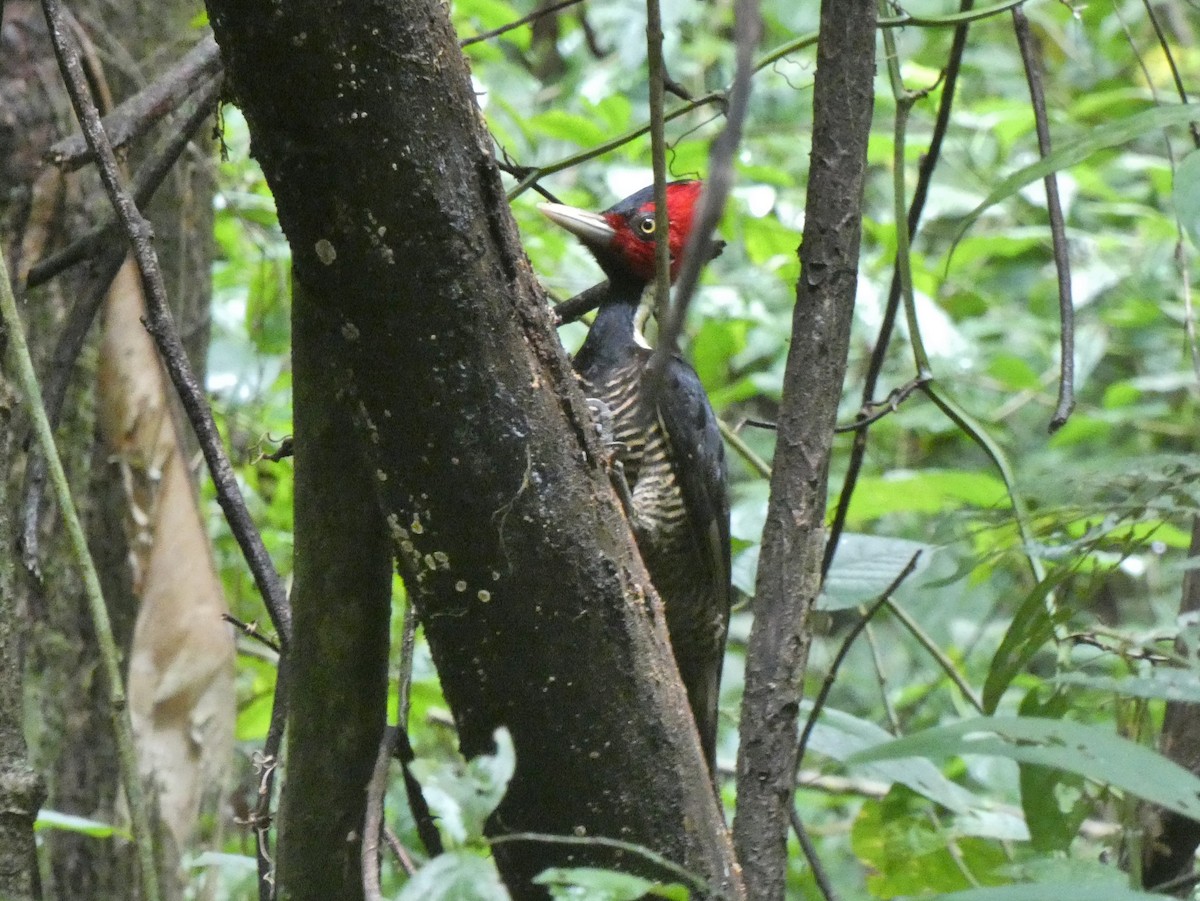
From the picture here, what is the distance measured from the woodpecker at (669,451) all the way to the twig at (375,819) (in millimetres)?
1120

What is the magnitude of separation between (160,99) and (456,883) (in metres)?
1.12

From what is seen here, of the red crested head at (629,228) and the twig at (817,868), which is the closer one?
the twig at (817,868)

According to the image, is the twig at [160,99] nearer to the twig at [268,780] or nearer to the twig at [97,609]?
the twig at [97,609]

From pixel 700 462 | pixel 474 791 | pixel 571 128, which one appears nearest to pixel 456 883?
pixel 474 791

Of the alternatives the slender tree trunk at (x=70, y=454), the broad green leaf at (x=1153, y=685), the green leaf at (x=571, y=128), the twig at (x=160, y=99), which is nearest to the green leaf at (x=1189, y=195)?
the broad green leaf at (x=1153, y=685)

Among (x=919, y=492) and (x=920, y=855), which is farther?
(x=919, y=492)

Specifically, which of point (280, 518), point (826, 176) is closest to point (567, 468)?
point (826, 176)

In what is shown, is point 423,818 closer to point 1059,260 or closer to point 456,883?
point 456,883

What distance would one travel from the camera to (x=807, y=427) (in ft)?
4.28

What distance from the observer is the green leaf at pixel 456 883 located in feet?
2.53

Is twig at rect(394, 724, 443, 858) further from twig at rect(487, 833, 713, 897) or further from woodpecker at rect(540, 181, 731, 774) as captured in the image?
woodpecker at rect(540, 181, 731, 774)

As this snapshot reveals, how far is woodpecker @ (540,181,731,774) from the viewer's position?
2309 mm

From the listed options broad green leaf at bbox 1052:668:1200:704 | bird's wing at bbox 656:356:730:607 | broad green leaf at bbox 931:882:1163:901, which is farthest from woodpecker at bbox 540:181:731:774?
broad green leaf at bbox 931:882:1163:901

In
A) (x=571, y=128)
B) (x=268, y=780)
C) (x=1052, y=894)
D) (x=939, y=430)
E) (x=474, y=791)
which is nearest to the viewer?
(x=1052, y=894)
